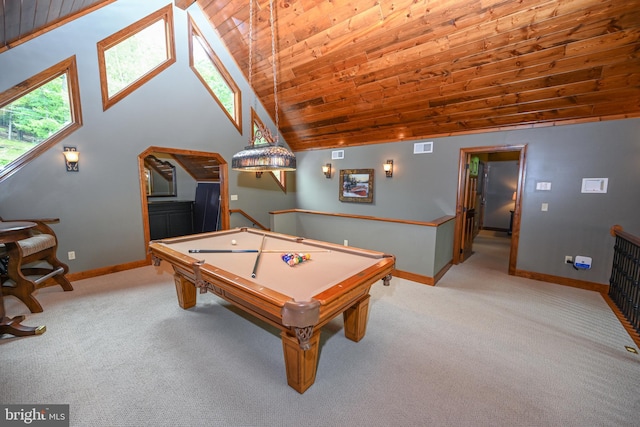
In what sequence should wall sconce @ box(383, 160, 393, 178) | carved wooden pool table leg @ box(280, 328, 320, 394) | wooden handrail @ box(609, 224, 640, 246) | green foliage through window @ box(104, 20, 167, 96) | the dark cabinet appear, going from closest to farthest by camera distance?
1. carved wooden pool table leg @ box(280, 328, 320, 394)
2. wooden handrail @ box(609, 224, 640, 246)
3. green foliage through window @ box(104, 20, 167, 96)
4. wall sconce @ box(383, 160, 393, 178)
5. the dark cabinet

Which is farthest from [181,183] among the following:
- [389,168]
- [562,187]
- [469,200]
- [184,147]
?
[562,187]

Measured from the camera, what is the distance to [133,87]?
412 cm

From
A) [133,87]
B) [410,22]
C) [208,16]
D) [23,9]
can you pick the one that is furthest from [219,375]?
[208,16]

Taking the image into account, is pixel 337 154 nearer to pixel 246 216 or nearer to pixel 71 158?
pixel 246 216

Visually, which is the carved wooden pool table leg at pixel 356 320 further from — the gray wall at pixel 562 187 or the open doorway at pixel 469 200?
the gray wall at pixel 562 187

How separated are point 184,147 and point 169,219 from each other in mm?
2211

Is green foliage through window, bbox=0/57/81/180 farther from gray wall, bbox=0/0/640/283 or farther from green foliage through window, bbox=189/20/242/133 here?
green foliage through window, bbox=189/20/242/133

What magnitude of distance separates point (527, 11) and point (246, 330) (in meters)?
4.29

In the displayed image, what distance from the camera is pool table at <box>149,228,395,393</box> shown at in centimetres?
156

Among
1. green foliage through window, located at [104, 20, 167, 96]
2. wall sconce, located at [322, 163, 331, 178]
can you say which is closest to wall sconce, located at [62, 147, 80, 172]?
green foliage through window, located at [104, 20, 167, 96]

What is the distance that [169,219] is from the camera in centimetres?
614
